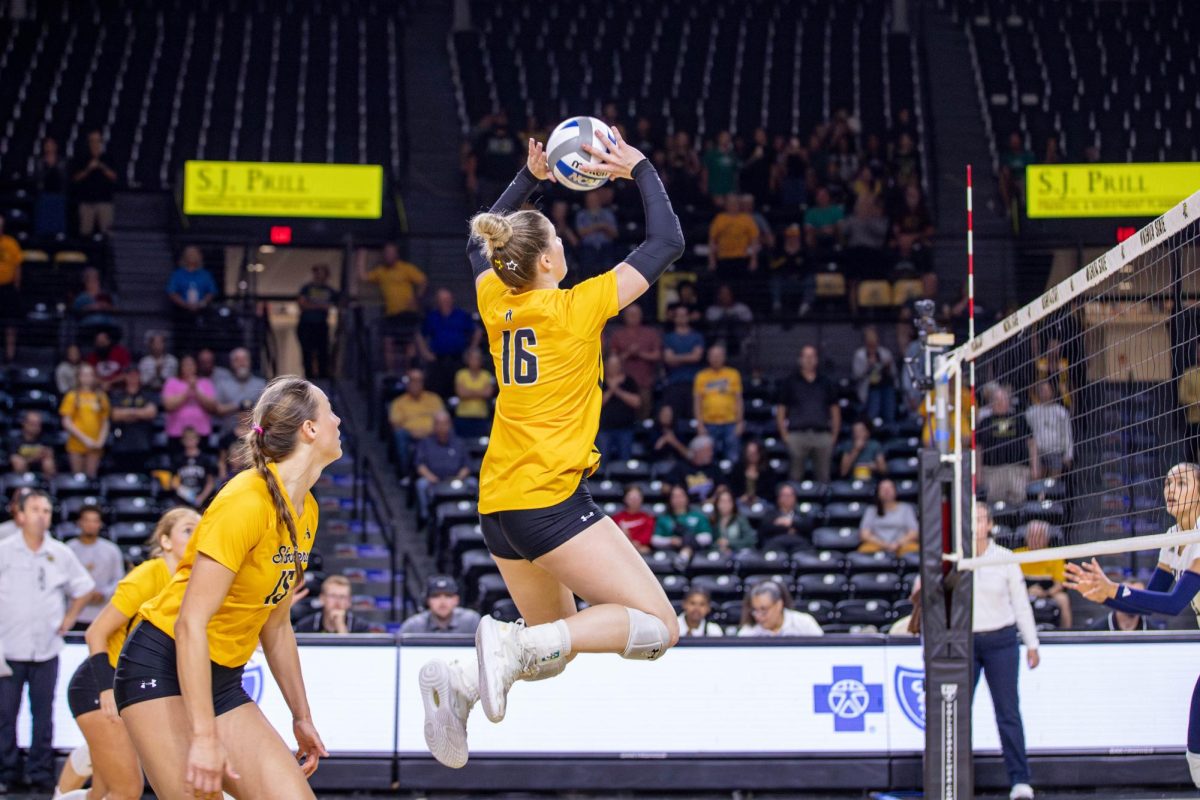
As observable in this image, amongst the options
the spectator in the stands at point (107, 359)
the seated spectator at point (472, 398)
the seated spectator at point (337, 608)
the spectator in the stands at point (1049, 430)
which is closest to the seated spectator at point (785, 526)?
the spectator in the stands at point (1049, 430)

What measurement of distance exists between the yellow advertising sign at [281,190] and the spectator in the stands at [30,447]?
3057 mm

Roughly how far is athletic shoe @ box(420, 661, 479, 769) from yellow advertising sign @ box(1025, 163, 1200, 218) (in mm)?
13006

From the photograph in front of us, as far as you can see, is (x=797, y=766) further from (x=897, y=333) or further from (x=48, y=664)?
(x=897, y=333)

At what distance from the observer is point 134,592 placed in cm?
673

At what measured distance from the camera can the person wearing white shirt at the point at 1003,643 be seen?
9.31 m

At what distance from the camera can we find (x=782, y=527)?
527 inches

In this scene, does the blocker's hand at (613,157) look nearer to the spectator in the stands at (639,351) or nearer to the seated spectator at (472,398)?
the seated spectator at (472,398)

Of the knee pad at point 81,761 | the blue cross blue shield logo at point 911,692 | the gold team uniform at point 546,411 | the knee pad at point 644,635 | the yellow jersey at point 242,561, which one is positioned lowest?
the knee pad at point 81,761

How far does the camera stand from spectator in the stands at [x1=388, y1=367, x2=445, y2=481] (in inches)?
578

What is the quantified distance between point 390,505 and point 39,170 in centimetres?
664

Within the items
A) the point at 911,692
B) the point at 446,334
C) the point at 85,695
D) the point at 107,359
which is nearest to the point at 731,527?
the point at 911,692

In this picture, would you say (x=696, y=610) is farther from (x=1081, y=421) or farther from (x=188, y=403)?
(x=188, y=403)

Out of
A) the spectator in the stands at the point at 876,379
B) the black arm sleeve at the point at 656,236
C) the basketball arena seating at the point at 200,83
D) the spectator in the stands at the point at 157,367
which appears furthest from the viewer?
the basketball arena seating at the point at 200,83

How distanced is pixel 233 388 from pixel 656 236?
1020 centimetres
